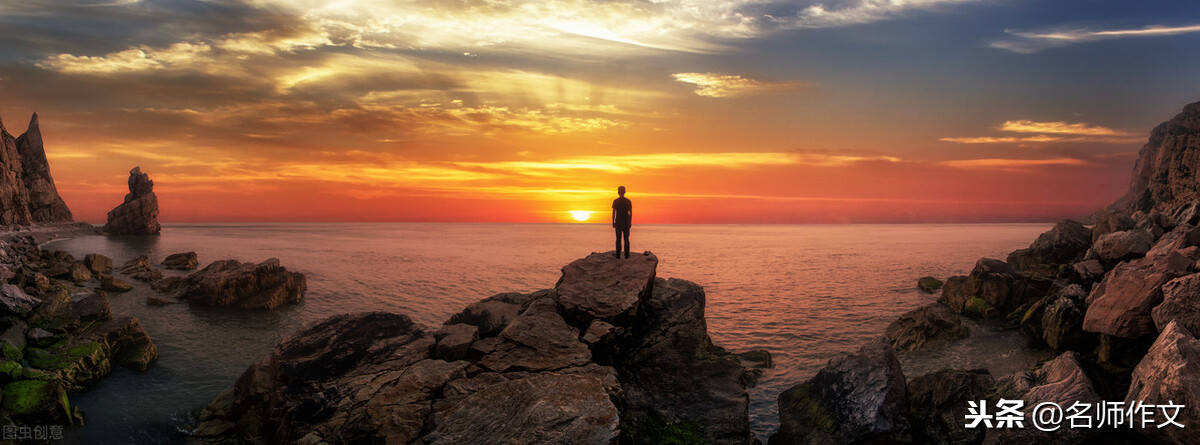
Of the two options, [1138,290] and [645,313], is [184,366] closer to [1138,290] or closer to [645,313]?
[645,313]

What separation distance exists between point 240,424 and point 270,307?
24.9 meters

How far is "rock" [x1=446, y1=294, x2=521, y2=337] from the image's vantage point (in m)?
20.8

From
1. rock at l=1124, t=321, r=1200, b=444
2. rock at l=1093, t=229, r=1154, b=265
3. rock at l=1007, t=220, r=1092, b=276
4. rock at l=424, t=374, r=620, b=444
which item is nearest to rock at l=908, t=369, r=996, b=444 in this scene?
rock at l=1124, t=321, r=1200, b=444

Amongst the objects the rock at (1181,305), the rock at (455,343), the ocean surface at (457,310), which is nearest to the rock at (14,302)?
the ocean surface at (457,310)

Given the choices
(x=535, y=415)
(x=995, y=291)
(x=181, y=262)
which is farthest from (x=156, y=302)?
(x=995, y=291)

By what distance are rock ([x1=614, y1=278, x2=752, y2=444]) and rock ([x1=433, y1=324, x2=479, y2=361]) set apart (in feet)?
15.0

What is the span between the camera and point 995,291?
32594 millimetres

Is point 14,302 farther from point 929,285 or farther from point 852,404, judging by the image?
point 929,285

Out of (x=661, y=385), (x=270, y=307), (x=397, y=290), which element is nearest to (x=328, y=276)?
(x=397, y=290)

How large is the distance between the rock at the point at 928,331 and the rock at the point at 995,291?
4.48 meters

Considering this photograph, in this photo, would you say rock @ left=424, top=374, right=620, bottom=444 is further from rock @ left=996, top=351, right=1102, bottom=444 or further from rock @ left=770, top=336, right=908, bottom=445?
rock @ left=996, top=351, right=1102, bottom=444

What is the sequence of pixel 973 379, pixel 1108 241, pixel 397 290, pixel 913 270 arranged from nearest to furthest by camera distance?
pixel 973 379 → pixel 1108 241 → pixel 397 290 → pixel 913 270

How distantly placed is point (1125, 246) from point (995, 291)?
25.4ft

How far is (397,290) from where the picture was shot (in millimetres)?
52656
